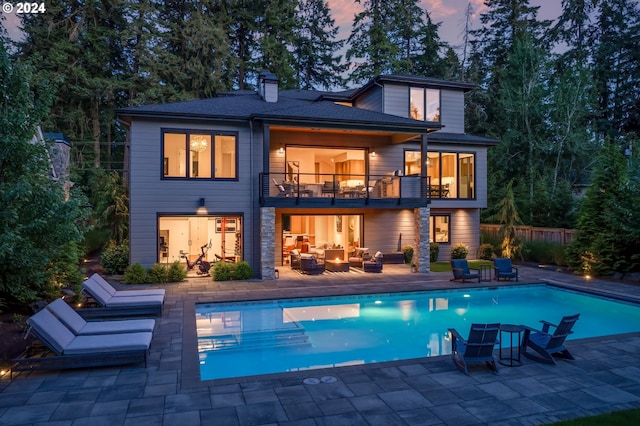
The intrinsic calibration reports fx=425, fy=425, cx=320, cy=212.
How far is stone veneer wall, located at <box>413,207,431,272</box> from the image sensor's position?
1673 cm

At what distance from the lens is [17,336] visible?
23.9 ft

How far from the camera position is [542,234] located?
1955cm

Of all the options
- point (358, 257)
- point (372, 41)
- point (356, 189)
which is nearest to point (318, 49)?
point (372, 41)

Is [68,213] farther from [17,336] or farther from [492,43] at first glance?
[492,43]

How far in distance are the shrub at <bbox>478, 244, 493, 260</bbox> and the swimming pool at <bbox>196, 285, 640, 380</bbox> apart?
5977 mm

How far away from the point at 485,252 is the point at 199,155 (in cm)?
1415

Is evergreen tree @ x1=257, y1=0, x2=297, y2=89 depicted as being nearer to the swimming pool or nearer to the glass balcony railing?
the glass balcony railing

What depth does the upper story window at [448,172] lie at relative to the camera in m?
20.3

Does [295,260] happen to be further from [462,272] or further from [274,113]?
[462,272]

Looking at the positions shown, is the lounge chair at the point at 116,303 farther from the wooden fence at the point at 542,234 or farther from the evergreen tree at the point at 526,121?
the evergreen tree at the point at 526,121

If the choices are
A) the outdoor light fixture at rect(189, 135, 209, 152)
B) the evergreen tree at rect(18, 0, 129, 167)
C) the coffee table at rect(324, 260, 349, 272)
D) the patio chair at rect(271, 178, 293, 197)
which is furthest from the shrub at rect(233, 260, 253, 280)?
the evergreen tree at rect(18, 0, 129, 167)

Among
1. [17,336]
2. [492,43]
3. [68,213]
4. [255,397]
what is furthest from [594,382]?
[492,43]

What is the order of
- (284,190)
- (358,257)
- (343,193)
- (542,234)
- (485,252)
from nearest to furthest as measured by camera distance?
(284,190), (343,193), (358,257), (542,234), (485,252)

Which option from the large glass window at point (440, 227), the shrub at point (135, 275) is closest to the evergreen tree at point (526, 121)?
the large glass window at point (440, 227)
